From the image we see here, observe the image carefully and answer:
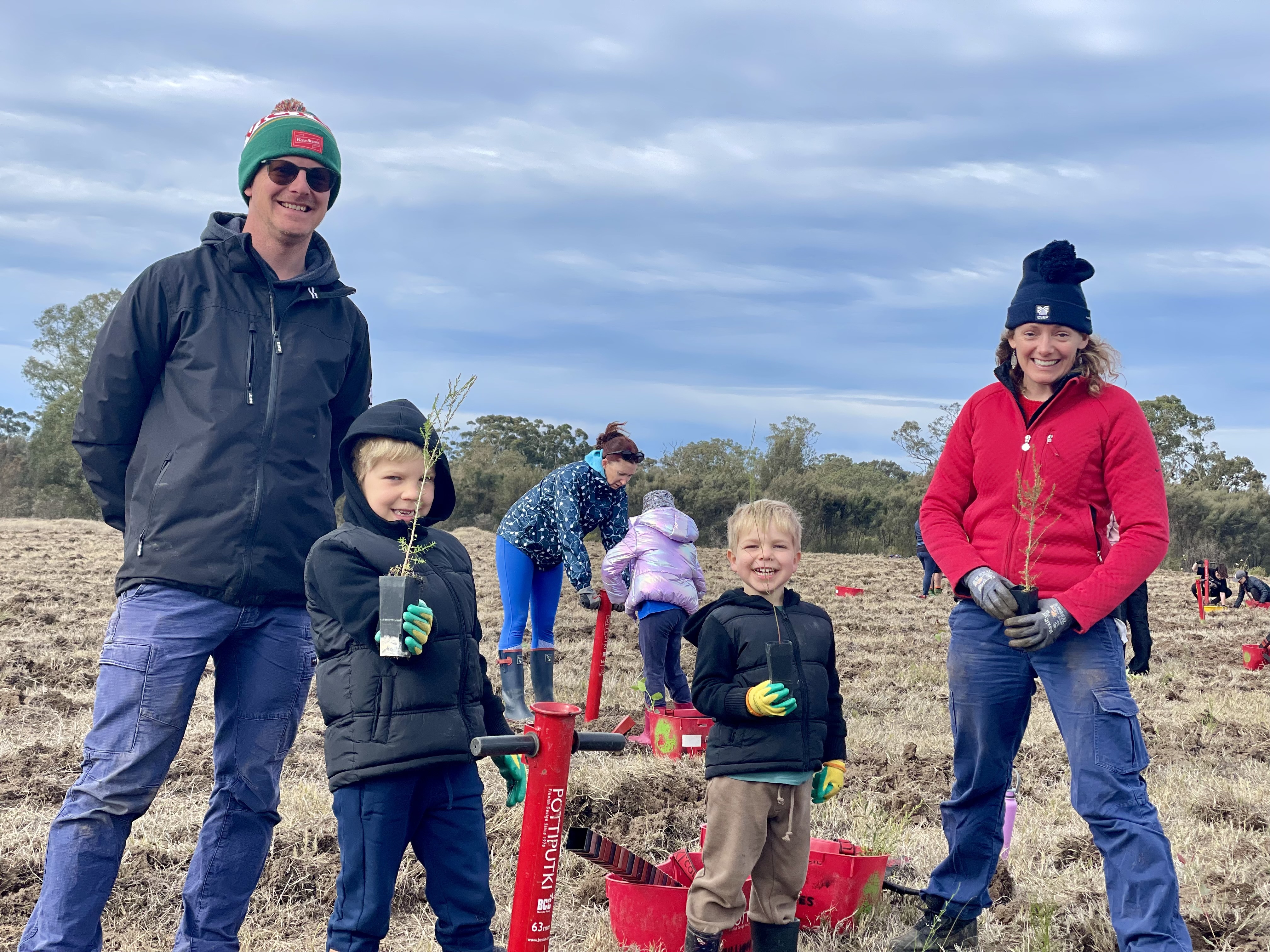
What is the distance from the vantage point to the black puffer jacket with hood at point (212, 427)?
2889 millimetres

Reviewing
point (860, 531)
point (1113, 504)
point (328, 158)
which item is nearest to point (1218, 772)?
point (1113, 504)

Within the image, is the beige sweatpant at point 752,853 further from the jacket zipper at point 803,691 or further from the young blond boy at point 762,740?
the jacket zipper at point 803,691

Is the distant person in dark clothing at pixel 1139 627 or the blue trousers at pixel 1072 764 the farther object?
the distant person in dark clothing at pixel 1139 627

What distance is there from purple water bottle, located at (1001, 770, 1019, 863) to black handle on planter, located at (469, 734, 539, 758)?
2218 millimetres

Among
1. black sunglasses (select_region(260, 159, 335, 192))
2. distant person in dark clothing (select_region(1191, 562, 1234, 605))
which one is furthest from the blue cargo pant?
distant person in dark clothing (select_region(1191, 562, 1234, 605))

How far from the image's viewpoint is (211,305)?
3004 mm

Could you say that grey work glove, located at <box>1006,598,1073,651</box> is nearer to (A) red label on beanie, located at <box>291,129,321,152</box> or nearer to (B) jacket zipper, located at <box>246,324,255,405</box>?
(B) jacket zipper, located at <box>246,324,255,405</box>

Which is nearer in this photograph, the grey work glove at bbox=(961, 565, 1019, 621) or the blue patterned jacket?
the grey work glove at bbox=(961, 565, 1019, 621)

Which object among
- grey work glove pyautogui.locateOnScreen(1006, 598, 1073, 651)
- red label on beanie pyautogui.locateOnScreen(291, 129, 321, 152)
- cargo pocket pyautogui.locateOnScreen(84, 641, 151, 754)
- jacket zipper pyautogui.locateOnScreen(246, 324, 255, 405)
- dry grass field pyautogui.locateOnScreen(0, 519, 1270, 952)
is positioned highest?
red label on beanie pyautogui.locateOnScreen(291, 129, 321, 152)

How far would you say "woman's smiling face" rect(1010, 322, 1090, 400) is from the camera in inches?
133

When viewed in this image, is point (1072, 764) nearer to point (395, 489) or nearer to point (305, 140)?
point (395, 489)

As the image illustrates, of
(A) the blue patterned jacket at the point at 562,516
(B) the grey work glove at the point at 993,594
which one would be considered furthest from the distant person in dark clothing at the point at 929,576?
(B) the grey work glove at the point at 993,594

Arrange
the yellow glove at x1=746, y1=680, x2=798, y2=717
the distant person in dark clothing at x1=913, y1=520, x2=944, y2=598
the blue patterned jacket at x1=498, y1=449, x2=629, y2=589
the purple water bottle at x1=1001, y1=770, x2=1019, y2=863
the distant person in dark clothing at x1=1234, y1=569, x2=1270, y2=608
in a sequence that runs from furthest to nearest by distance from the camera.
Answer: the distant person in dark clothing at x1=1234, y1=569, x2=1270, y2=608 → the distant person in dark clothing at x1=913, y1=520, x2=944, y2=598 → the blue patterned jacket at x1=498, y1=449, x2=629, y2=589 → the purple water bottle at x1=1001, y1=770, x2=1019, y2=863 → the yellow glove at x1=746, y1=680, x2=798, y2=717

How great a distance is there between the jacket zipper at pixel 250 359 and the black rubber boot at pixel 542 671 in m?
3.92
